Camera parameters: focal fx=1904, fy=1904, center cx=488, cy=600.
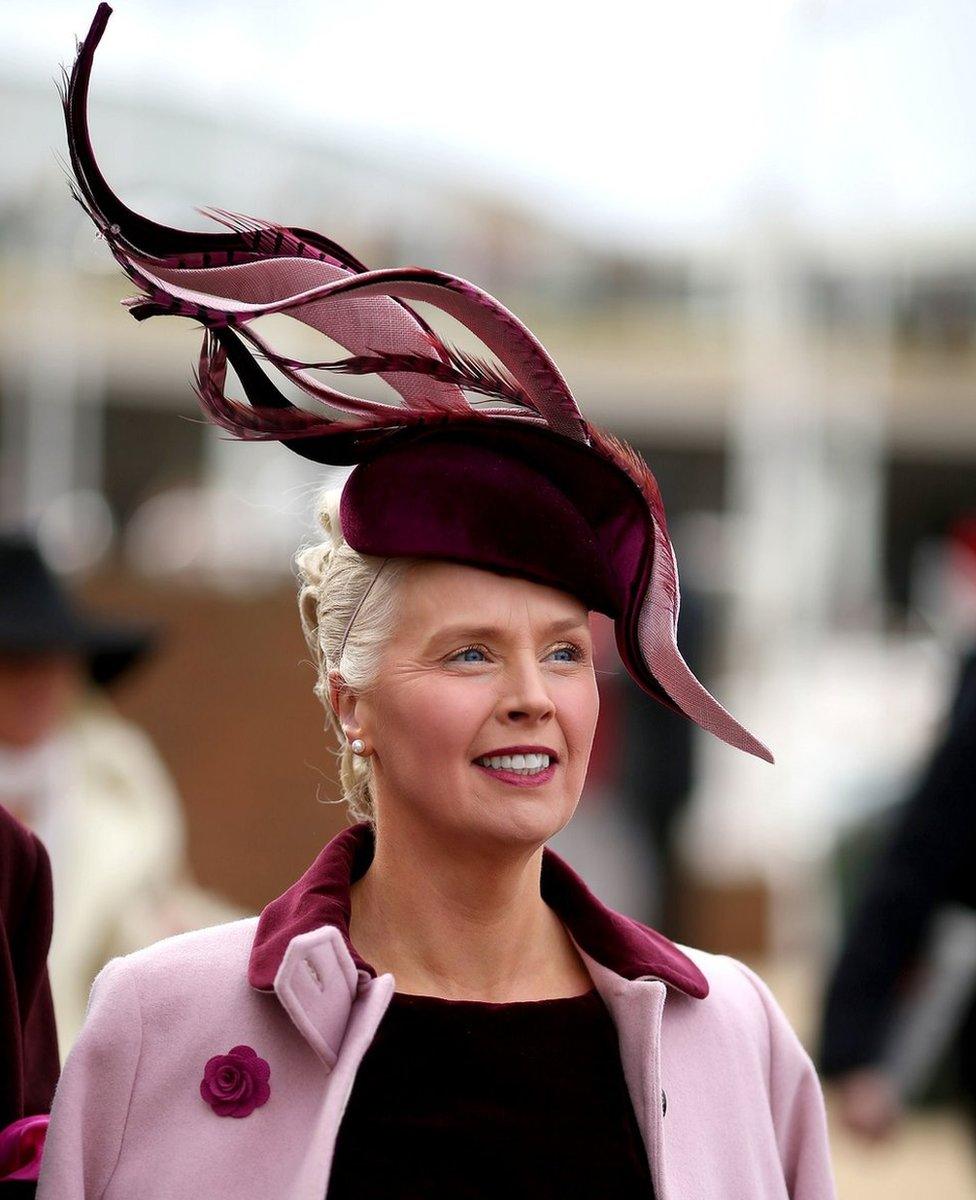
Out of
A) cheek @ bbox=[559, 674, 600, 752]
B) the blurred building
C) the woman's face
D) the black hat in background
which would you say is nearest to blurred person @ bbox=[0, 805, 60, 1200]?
the woman's face

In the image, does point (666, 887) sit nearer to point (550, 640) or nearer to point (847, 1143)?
point (847, 1143)

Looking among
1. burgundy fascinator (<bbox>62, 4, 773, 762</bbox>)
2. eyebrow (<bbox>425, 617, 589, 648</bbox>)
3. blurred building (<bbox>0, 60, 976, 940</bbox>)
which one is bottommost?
blurred building (<bbox>0, 60, 976, 940</bbox>)

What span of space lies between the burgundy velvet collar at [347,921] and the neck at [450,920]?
0.17 feet

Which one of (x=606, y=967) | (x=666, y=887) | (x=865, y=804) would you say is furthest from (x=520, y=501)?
(x=865, y=804)

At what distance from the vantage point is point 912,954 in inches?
178

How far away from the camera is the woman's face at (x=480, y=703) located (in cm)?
220

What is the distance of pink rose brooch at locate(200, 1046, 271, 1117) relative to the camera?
216cm

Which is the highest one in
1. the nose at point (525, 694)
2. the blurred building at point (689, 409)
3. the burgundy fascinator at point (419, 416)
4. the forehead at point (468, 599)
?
the burgundy fascinator at point (419, 416)

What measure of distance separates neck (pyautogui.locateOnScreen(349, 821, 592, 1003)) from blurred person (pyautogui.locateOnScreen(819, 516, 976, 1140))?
230 cm

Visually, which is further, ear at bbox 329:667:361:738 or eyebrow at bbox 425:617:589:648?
ear at bbox 329:667:361:738

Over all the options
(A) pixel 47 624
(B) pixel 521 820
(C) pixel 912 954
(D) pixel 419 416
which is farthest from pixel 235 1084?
(A) pixel 47 624

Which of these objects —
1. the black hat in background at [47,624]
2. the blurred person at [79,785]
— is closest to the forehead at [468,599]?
the blurred person at [79,785]

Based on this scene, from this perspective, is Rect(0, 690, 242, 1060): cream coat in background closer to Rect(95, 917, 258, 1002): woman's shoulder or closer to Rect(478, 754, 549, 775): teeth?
Rect(95, 917, 258, 1002): woman's shoulder

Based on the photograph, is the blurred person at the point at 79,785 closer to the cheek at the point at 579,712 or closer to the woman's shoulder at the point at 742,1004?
the woman's shoulder at the point at 742,1004
